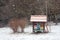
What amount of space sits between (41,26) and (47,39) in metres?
5.12

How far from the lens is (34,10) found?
3575 cm

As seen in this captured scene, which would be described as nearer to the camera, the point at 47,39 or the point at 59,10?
the point at 47,39

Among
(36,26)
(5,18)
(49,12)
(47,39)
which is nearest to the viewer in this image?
(47,39)

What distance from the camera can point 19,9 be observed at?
34.8m

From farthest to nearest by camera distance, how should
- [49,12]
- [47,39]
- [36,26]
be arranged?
[49,12], [36,26], [47,39]

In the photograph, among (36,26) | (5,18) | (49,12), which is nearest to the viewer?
(36,26)

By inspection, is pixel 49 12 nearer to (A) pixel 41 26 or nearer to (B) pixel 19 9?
(B) pixel 19 9

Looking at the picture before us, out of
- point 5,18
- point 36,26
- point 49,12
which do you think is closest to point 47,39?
point 36,26

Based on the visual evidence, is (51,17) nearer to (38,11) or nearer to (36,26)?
(38,11)

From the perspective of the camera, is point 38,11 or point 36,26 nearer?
point 36,26

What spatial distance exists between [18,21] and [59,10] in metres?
19.7

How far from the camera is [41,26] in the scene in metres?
20.0

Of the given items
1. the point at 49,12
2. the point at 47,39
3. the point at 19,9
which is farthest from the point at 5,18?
the point at 47,39

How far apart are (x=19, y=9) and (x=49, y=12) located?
19.2 ft
